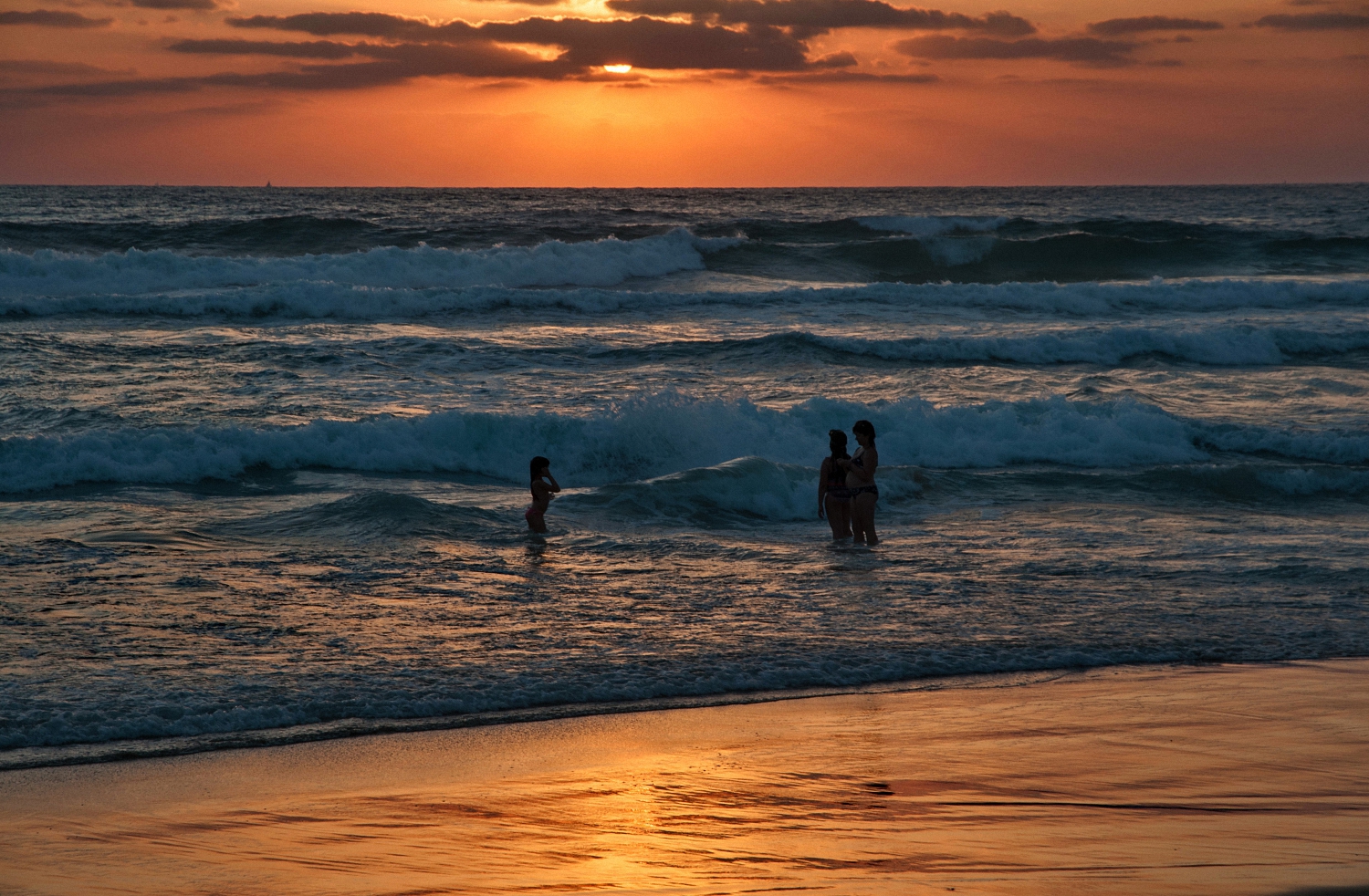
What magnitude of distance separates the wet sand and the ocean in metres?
0.52

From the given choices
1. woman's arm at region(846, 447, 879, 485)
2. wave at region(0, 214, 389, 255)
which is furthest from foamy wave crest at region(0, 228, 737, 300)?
woman's arm at region(846, 447, 879, 485)

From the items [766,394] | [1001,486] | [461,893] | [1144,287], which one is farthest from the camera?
[1144,287]

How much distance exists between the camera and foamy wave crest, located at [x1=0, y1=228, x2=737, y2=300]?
23.4 meters

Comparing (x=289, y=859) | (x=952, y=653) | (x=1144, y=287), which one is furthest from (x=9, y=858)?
(x=1144, y=287)

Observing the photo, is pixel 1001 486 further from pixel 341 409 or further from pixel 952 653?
pixel 341 409

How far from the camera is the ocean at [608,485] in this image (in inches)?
246

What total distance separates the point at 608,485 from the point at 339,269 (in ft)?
52.8

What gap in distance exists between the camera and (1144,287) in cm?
2577

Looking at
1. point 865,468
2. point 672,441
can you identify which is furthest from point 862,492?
point 672,441

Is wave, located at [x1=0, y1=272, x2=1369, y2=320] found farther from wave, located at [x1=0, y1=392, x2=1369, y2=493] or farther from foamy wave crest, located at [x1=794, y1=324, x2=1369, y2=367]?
wave, located at [x1=0, y1=392, x2=1369, y2=493]

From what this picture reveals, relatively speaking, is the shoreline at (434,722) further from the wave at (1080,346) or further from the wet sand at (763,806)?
the wave at (1080,346)

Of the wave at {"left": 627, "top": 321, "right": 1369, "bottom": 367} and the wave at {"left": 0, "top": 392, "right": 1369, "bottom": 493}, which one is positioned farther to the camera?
the wave at {"left": 627, "top": 321, "right": 1369, "bottom": 367}

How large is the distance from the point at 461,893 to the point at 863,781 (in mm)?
1769

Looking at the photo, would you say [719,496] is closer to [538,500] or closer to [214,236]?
[538,500]
